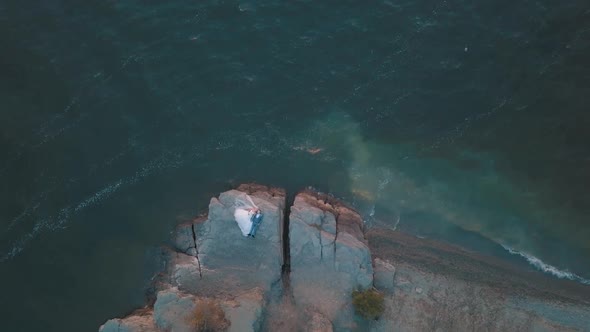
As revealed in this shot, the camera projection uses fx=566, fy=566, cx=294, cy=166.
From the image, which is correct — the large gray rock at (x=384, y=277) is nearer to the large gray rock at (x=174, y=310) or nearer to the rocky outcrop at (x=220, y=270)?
the rocky outcrop at (x=220, y=270)

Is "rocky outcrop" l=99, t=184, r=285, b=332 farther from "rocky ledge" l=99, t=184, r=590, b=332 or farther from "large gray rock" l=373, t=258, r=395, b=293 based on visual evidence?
"large gray rock" l=373, t=258, r=395, b=293

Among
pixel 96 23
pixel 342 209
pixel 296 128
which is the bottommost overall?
pixel 342 209

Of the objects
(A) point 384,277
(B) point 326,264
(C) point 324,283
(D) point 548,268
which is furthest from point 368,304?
(D) point 548,268

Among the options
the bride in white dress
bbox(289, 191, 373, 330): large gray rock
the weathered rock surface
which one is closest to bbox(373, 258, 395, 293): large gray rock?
bbox(289, 191, 373, 330): large gray rock

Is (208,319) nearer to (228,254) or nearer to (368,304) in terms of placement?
(228,254)

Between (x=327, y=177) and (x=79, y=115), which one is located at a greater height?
(x=79, y=115)

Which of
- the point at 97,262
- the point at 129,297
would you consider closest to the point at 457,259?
the point at 129,297

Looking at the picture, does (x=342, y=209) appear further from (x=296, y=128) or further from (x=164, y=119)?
(x=164, y=119)

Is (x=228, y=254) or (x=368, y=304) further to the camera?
(x=228, y=254)
